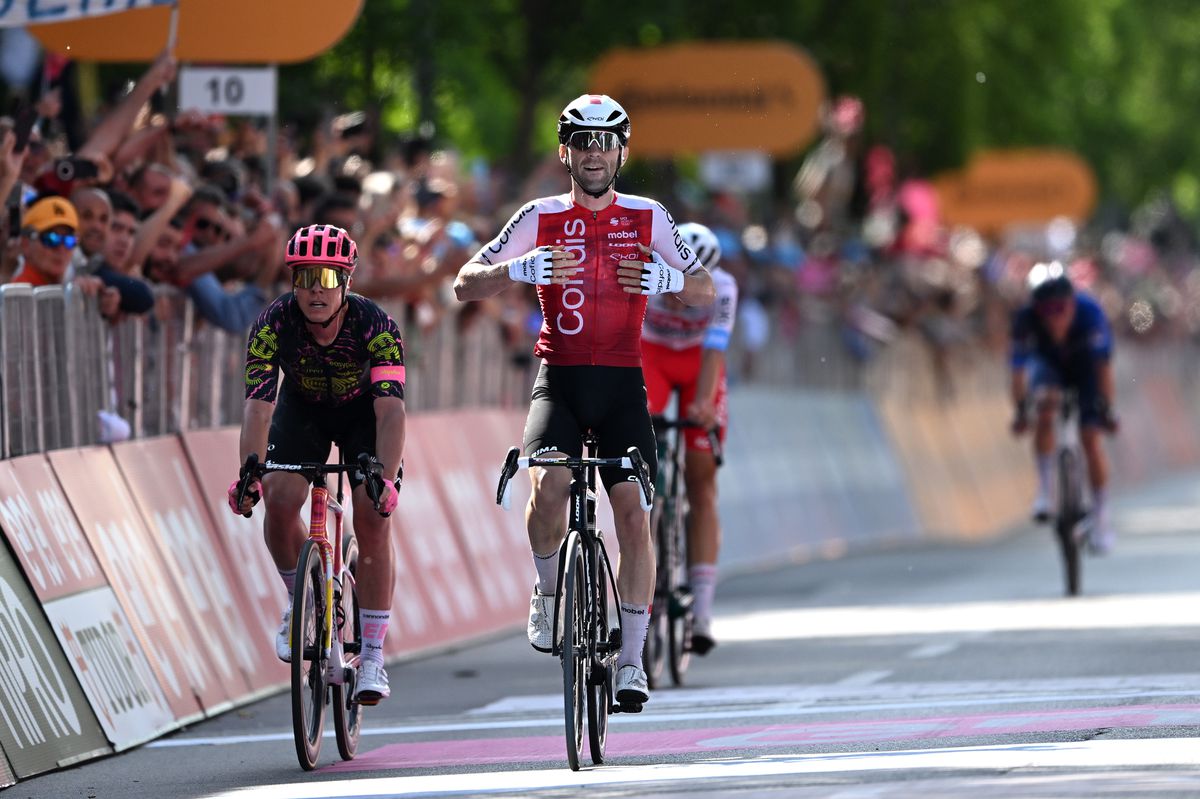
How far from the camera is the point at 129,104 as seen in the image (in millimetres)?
14820

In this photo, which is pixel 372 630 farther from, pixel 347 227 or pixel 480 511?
pixel 480 511

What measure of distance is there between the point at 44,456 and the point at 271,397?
5.17 ft

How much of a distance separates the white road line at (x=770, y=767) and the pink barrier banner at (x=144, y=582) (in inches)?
85.0

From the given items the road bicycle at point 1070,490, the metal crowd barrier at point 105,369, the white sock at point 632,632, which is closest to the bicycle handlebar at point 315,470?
the white sock at point 632,632

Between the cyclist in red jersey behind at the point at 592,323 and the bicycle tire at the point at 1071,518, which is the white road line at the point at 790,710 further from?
the bicycle tire at the point at 1071,518

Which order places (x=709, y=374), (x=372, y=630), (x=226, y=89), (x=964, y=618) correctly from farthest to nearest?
1. (x=964, y=618)
2. (x=226, y=89)
3. (x=709, y=374)
4. (x=372, y=630)

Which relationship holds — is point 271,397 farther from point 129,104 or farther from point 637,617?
point 129,104

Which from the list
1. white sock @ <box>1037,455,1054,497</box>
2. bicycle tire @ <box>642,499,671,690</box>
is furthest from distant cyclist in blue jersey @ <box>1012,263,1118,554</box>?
bicycle tire @ <box>642,499,671,690</box>

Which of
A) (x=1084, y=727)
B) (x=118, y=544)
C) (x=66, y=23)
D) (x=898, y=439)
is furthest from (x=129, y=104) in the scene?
(x=898, y=439)

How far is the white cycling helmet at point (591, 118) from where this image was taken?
35.7ft

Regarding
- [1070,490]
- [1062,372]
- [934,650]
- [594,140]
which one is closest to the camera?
[594,140]

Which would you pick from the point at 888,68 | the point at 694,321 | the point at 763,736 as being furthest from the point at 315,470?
the point at 888,68

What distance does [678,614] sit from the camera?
14156 millimetres

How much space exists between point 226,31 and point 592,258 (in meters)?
5.98
